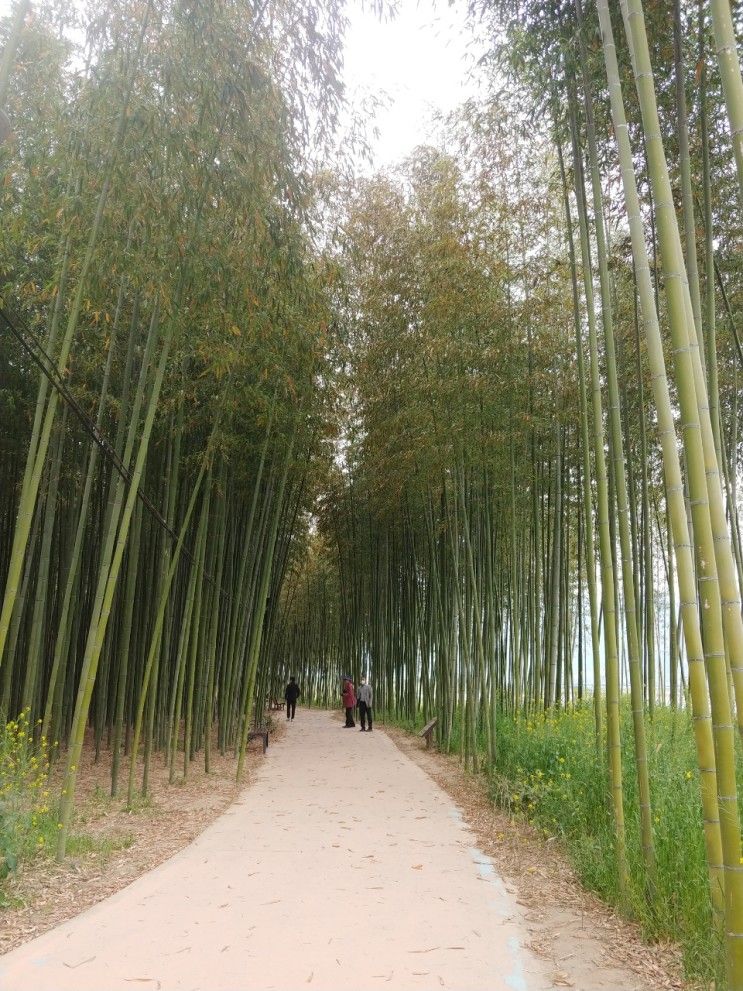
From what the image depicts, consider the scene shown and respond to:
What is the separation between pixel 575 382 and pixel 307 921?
5.04 meters

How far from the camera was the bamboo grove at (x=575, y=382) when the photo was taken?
1974 mm

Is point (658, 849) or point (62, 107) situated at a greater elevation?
point (62, 107)

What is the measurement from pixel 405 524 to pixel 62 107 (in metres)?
6.88

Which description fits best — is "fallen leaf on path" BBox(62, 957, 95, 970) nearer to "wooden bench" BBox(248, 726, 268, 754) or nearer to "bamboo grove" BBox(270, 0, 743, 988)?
"bamboo grove" BBox(270, 0, 743, 988)

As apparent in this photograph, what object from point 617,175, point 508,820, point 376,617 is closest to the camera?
point 617,175

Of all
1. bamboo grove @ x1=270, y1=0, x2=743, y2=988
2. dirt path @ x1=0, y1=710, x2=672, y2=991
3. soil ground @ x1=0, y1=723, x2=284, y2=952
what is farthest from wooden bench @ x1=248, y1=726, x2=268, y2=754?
dirt path @ x1=0, y1=710, x2=672, y2=991

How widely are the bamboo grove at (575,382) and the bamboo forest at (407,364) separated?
0.02 m

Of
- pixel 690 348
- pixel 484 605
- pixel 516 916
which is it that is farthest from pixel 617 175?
pixel 484 605

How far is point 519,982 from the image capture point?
2219 mm

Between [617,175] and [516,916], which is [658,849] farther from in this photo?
[617,175]

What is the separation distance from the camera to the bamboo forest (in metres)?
2.55

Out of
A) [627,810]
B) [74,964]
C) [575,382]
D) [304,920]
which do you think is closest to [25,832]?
[74,964]

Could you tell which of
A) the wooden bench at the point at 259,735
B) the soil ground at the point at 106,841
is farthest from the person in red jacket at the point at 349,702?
the soil ground at the point at 106,841

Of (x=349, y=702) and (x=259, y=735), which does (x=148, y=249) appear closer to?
(x=259, y=735)
